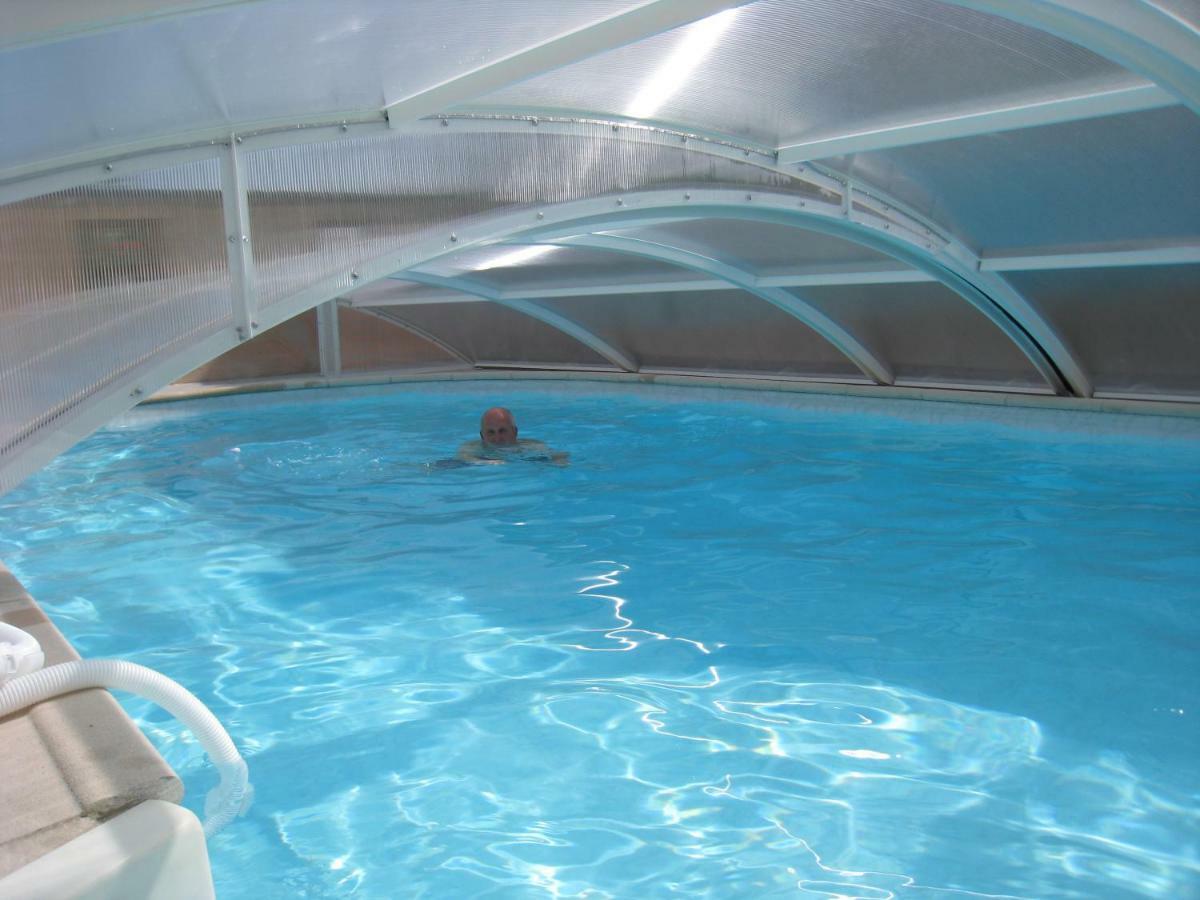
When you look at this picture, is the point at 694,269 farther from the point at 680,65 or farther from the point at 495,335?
the point at 495,335

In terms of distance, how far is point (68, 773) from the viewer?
2430 mm

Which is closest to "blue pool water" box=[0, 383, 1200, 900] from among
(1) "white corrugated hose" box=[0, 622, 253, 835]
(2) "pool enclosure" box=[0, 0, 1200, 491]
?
(1) "white corrugated hose" box=[0, 622, 253, 835]

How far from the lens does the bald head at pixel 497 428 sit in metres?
10.1

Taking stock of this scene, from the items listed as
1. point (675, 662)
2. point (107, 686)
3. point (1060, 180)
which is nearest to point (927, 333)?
point (1060, 180)

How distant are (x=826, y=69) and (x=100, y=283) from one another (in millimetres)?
4851

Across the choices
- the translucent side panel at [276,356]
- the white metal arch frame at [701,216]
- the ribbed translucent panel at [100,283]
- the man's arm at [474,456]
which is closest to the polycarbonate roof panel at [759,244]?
the white metal arch frame at [701,216]

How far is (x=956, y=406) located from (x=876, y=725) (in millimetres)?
9079

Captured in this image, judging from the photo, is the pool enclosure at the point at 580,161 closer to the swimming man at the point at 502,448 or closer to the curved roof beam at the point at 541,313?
the swimming man at the point at 502,448

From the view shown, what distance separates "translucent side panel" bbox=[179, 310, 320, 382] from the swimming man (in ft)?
34.5

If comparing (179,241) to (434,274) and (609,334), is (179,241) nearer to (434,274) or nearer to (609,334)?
(434,274)

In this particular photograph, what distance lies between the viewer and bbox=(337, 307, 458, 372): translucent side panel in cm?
2089

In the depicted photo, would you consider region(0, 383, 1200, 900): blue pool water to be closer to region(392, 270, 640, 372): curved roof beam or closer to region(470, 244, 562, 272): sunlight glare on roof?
region(470, 244, 562, 272): sunlight glare on roof

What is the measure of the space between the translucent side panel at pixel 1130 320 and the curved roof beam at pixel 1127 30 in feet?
15.9

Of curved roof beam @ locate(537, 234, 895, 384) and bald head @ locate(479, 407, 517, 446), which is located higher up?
curved roof beam @ locate(537, 234, 895, 384)
